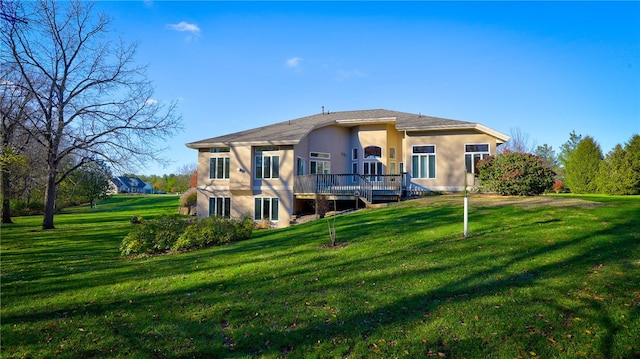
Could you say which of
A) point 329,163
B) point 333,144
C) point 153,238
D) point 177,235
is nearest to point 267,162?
point 329,163

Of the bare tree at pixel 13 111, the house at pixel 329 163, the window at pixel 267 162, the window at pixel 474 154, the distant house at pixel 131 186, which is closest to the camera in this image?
the bare tree at pixel 13 111

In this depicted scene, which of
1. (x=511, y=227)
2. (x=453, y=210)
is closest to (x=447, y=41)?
(x=453, y=210)

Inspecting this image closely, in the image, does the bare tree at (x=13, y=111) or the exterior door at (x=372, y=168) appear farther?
the exterior door at (x=372, y=168)

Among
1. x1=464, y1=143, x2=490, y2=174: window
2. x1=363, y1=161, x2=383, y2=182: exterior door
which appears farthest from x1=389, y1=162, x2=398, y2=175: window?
x1=464, y1=143, x2=490, y2=174: window

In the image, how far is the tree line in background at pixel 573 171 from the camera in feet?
52.2

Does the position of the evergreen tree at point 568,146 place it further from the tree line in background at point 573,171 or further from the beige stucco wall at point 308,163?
the beige stucco wall at point 308,163

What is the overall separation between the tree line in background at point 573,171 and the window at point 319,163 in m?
8.98

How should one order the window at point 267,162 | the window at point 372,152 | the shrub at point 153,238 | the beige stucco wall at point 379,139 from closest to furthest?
1. the shrub at point 153,238
2. the window at point 267,162
3. the beige stucco wall at point 379,139
4. the window at point 372,152

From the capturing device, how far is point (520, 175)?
16016mm

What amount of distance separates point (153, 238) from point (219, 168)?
11.1 meters

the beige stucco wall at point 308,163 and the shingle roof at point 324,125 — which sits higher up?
the shingle roof at point 324,125

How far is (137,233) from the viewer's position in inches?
458

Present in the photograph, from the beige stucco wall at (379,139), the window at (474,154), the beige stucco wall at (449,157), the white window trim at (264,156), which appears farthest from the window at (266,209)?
the window at (474,154)

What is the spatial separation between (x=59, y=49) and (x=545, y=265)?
2409 cm
